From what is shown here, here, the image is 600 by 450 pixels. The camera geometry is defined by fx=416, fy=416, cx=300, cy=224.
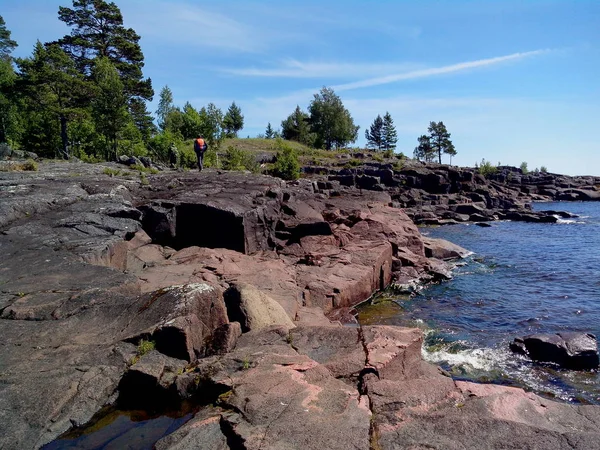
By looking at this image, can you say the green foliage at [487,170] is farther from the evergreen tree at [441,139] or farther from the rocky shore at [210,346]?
the rocky shore at [210,346]

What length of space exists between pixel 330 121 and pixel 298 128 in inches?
289

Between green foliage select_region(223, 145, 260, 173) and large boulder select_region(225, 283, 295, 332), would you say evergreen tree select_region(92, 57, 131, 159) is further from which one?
large boulder select_region(225, 283, 295, 332)

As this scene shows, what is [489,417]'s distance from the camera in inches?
243

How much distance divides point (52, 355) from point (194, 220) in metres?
11.0

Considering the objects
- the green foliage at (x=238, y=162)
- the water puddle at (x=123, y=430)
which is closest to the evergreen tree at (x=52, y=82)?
the green foliage at (x=238, y=162)

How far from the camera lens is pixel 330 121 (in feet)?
306

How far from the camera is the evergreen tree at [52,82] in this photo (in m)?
34.5

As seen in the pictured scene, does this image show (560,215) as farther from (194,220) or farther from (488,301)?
(194,220)

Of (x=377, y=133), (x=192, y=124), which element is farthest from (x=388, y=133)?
(x=192, y=124)

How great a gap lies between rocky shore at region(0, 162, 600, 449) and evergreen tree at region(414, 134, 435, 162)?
103m

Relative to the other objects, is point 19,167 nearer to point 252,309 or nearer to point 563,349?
point 252,309

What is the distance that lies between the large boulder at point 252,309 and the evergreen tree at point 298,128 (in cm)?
8199

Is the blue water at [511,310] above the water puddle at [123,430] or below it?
below

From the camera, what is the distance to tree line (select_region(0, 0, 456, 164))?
35469 mm
